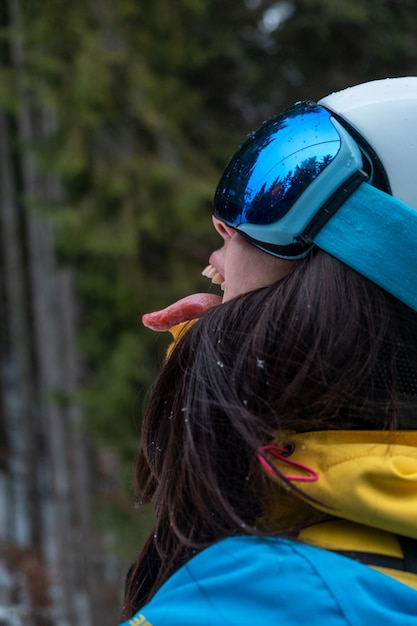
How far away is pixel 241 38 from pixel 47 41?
267 cm

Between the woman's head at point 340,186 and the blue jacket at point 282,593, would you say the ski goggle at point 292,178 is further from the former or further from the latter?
the blue jacket at point 282,593

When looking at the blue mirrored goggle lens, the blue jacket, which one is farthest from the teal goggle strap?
the blue jacket

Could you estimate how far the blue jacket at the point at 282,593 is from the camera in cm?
86

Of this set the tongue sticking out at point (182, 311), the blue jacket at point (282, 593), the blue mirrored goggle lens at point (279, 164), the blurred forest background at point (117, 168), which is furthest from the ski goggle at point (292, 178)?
the blurred forest background at point (117, 168)

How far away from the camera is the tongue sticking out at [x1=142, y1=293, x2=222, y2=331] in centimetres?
130

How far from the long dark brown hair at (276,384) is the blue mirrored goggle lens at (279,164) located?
12cm

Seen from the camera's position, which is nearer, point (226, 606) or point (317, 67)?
point (226, 606)

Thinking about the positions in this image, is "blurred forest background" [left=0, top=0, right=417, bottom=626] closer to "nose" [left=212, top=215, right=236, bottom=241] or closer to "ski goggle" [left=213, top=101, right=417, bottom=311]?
"nose" [left=212, top=215, right=236, bottom=241]

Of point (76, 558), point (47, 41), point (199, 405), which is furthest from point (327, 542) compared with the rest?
point (76, 558)

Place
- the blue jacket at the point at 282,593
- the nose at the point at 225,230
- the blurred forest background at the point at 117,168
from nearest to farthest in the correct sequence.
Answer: the blue jacket at the point at 282,593 → the nose at the point at 225,230 → the blurred forest background at the point at 117,168

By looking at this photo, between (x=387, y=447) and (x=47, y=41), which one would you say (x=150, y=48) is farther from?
(x=387, y=447)

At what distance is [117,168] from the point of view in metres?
5.23

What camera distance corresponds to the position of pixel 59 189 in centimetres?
579

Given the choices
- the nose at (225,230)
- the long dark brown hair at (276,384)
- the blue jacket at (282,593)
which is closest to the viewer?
the blue jacket at (282,593)
